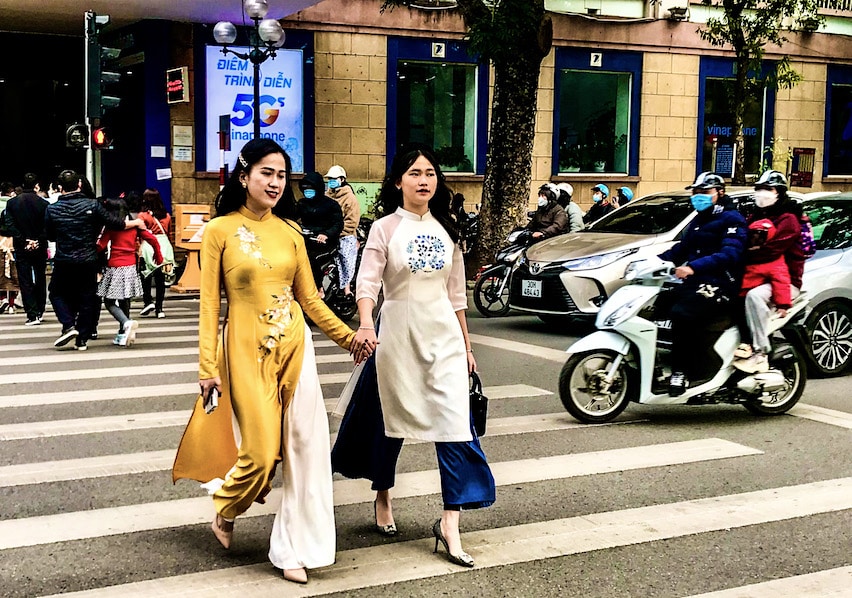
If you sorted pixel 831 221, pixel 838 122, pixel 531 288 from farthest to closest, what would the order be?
pixel 838 122
pixel 531 288
pixel 831 221

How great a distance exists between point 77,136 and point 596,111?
39.0 ft

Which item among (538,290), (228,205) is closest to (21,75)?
(538,290)

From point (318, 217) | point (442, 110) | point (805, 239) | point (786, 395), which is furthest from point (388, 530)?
point (442, 110)

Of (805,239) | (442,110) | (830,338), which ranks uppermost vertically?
(442,110)

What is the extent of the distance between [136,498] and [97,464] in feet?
2.71

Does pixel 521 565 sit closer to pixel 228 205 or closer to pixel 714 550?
pixel 714 550

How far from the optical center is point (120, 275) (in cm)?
1130

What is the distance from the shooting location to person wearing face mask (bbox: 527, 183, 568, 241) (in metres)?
14.5

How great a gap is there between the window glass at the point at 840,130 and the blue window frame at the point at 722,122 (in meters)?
2.02

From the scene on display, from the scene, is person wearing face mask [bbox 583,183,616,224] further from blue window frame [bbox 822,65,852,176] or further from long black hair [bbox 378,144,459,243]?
long black hair [bbox 378,144,459,243]

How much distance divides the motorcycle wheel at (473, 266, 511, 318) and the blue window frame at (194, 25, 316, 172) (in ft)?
23.5

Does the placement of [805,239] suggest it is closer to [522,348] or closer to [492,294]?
[522,348]

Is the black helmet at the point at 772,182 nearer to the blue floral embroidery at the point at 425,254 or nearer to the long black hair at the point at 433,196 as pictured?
the long black hair at the point at 433,196

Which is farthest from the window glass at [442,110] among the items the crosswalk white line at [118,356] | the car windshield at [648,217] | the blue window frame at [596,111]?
the crosswalk white line at [118,356]
